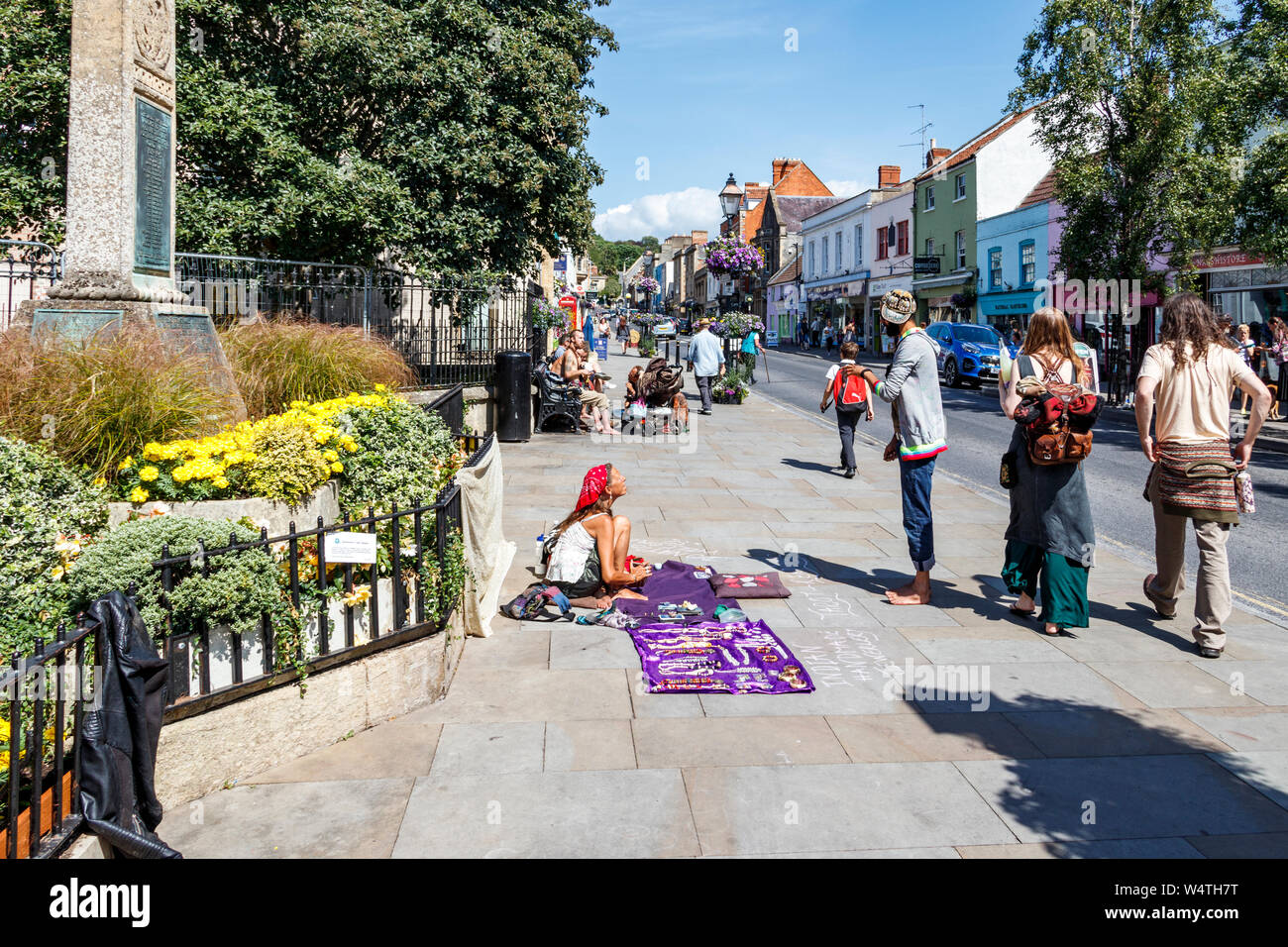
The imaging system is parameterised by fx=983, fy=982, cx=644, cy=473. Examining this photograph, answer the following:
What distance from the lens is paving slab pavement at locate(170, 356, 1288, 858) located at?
368cm

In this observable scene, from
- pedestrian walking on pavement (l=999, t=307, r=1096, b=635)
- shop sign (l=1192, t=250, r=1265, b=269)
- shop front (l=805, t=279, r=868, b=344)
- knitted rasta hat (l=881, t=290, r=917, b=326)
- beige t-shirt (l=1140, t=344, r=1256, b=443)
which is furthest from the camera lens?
shop front (l=805, t=279, r=868, b=344)

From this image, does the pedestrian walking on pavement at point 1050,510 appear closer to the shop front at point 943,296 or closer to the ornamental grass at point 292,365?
A: the ornamental grass at point 292,365

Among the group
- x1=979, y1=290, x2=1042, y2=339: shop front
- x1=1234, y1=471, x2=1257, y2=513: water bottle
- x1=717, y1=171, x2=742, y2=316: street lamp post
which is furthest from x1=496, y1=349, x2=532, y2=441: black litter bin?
x1=979, y1=290, x2=1042, y2=339: shop front

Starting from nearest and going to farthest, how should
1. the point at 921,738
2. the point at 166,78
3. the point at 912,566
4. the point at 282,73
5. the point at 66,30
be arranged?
1. the point at 921,738
2. the point at 166,78
3. the point at 912,566
4. the point at 66,30
5. the point at 282,73

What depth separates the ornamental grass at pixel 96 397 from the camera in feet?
16.9

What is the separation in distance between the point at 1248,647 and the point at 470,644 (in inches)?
184

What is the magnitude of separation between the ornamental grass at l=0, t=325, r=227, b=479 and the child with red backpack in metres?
8.00

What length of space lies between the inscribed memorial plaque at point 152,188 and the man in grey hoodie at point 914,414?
5.01 m

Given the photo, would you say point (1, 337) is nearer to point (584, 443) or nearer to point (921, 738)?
point (921, 738)

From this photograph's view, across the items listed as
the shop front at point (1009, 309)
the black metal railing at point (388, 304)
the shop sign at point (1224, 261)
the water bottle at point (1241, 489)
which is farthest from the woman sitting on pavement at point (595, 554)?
the shop front at point (1009, 309)

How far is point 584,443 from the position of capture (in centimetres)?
1497

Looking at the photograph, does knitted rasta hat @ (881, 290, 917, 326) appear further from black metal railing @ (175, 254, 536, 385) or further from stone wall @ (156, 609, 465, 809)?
black metal railing @ (175, 254, 536, 385)

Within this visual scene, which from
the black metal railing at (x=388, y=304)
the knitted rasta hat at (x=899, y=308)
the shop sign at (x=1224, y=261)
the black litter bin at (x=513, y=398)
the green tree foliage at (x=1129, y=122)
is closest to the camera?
the knitted rasta hat at (x=899, y=308)

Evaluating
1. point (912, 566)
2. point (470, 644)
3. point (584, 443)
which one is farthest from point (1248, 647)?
point (584, 443)
